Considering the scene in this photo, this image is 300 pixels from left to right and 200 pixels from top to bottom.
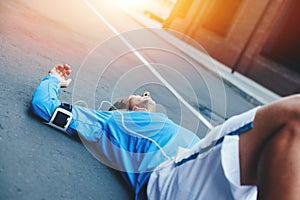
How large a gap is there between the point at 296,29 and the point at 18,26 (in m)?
12.2

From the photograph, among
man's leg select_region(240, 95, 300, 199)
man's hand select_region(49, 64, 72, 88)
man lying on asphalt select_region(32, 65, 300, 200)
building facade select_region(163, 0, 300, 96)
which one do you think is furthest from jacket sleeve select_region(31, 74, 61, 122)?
building facade select_region(163, 0, 300, 96)

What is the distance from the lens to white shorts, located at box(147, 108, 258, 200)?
1589 mm

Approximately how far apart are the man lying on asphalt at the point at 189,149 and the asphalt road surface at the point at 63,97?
14cm

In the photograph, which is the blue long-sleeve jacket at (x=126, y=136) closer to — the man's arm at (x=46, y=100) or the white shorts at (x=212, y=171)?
the man's arm at (x=46, y=100)

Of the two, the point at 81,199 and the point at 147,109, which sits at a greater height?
the point at 147,109

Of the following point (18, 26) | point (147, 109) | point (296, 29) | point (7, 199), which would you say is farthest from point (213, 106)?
point (296, 29)

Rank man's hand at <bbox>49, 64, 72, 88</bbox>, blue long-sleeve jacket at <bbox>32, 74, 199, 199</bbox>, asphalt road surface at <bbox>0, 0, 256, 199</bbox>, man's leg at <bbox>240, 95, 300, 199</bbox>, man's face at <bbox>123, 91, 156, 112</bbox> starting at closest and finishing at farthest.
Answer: man's leg at <bbox>240, 95, 300, 199</bbox>
asphalt road surface at <bbox>0, 0, 256, 199</bbox>
blue long-sleeve jacket at <bbox>32, 74, 199, 199</bbox>
man's face at <bbox>123, 91, 156, 112</bbox>
man's hand at <bbox>49, 64, 72, 88</bbox>

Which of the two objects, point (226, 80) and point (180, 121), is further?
point (226, 80)

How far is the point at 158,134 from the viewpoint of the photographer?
2424 mm

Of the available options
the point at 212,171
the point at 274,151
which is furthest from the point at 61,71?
the point at 274,151

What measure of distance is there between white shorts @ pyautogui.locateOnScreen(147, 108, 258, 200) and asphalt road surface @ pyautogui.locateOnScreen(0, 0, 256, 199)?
1.54 feet

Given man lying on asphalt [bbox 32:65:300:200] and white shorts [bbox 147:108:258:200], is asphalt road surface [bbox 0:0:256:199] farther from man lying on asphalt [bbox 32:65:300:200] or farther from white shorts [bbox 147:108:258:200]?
white shorts [bbox 147:108:258:200]

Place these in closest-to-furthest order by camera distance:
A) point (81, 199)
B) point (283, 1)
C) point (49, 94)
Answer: point (81, 199) → point (49, 94) → point (283, 1)

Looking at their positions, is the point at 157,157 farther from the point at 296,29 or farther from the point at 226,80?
the point at 296,29
